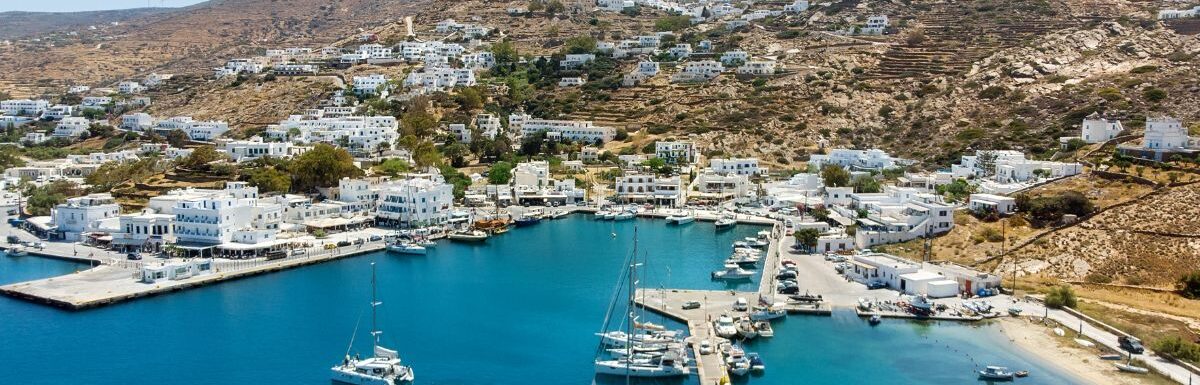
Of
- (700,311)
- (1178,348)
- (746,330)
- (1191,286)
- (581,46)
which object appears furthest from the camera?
(581,46)

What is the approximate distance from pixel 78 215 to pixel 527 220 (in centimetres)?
1774

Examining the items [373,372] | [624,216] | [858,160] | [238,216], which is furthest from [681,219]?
[373,372]

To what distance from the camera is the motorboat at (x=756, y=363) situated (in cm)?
2439

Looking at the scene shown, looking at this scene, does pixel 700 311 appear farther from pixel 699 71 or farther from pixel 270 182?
pixel 699 71

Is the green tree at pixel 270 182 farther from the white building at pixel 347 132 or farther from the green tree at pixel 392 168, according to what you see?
the white building at pixel 347 132

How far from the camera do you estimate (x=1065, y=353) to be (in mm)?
25438

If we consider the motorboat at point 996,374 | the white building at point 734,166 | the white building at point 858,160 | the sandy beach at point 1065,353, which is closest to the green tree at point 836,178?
the white building at point 858,160

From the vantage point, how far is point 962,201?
41.6 m

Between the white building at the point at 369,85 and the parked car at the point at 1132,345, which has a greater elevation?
the white building at the point at 369,85

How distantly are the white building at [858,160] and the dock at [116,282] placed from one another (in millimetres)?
26939

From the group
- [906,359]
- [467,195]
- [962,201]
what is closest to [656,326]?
[906,359]

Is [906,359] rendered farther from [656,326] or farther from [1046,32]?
[1046,32]

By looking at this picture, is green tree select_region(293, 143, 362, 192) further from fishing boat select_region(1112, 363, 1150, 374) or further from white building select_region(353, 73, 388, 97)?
fishing boat select_region(1112, 363, 1150, 374)

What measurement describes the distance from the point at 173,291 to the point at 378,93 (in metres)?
38.5
